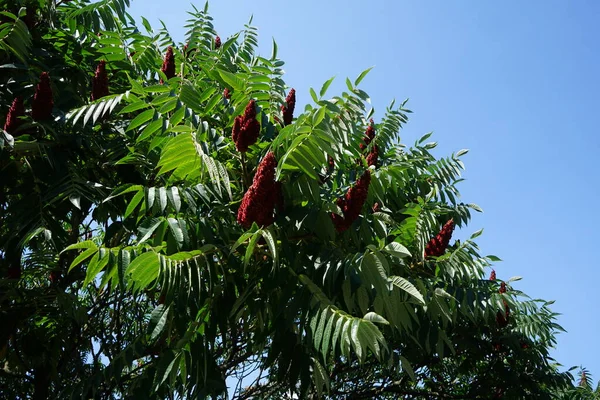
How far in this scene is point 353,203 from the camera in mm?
3799

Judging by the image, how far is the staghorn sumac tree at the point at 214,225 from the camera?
11.6ft

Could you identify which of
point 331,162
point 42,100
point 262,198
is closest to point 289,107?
point 331,162

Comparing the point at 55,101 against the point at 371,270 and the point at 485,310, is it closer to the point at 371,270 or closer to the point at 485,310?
the point at 371,270

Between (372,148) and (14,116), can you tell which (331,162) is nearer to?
(372,148)

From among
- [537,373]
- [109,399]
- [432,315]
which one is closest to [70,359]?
[109,399]

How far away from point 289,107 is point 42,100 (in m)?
1.49

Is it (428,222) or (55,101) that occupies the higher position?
(55,101)

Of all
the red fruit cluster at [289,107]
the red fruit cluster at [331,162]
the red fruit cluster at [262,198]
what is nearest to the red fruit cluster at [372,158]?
the red fruit cluster at [331,162]

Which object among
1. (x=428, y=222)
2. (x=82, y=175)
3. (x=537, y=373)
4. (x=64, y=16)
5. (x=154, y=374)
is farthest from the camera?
(x=537, y=373)

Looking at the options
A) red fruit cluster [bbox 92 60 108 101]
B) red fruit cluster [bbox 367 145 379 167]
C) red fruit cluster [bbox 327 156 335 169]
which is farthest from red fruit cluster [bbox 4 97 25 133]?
red fruit cluster [bbox 367 145 379 167]

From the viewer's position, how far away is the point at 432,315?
401 cm

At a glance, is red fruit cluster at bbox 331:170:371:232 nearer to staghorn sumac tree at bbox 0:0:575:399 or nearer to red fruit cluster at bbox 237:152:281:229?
staghorn sumac tree at bbox 0:0:575:399

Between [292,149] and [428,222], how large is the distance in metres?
1.20

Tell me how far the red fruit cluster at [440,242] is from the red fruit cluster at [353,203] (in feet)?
2.60
